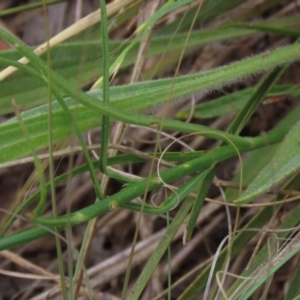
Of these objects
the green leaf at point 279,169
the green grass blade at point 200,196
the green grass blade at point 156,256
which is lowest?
the green grass blade at point 156,256

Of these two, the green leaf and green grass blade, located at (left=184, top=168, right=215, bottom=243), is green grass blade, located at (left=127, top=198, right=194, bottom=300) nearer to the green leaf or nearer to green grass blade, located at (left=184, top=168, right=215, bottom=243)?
green grass blade, located at (left=184, top=168, right=215, bottom=243)

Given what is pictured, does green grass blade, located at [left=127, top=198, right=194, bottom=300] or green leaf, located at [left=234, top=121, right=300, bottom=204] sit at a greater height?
green leaf, located at [left=234, top=121, right=300, bottom=204]

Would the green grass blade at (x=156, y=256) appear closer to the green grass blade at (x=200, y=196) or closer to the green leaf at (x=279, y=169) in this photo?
the green grass blade at (x=200, y=196)

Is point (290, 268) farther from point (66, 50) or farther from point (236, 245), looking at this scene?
point (66, 50)

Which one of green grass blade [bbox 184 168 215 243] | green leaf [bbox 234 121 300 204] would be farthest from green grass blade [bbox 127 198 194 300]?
green leaf [bbox 234 121 300 204]

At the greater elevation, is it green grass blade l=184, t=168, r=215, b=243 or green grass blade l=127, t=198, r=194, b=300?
green grass blade l=184, t=168, r=215, b=243

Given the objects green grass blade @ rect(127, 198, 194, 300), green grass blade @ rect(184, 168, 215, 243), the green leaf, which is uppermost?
the green leaf

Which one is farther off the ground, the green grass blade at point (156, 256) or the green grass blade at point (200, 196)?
the green grass blade at point (200, 196)

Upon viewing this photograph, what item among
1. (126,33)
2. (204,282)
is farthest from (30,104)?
(126,33)

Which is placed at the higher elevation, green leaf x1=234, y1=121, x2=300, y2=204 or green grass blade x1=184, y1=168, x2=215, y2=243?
green leaf x1=234, y1=121, x2=300, y2=204

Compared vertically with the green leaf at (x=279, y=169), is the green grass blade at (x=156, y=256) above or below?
below

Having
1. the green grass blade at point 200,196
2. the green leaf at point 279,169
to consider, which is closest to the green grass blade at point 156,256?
the green grass blade at point 200,196
